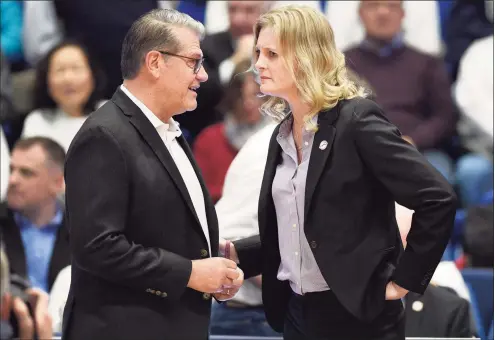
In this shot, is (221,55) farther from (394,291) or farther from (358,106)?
(394,291)

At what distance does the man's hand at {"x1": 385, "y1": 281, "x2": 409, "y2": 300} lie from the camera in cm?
248

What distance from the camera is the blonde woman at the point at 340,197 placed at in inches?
95.0

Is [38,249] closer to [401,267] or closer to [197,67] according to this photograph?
[197,67]

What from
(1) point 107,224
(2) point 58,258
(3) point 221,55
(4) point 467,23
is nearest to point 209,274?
(1) point 107,224

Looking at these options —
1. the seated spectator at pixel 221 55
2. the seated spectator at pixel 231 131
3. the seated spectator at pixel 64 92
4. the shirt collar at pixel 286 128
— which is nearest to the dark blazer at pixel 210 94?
the seated spectator at pixel 221 55

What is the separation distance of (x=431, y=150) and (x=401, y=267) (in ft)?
8.68

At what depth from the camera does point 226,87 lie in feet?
16.5

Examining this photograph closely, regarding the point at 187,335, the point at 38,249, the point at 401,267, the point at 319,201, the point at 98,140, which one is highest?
the point at 98,140

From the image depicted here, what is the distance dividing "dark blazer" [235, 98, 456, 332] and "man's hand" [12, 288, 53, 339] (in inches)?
62.2

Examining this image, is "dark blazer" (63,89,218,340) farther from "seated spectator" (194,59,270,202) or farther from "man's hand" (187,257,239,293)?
"seated spectator" (194,59,270,202)

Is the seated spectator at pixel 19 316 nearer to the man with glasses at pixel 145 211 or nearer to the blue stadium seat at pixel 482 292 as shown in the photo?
the man with glasses at pixel 145 211

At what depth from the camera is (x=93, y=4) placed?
527 cm

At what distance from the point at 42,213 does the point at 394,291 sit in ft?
8.64

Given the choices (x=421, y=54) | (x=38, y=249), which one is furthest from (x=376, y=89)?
(x=38, y=249)
